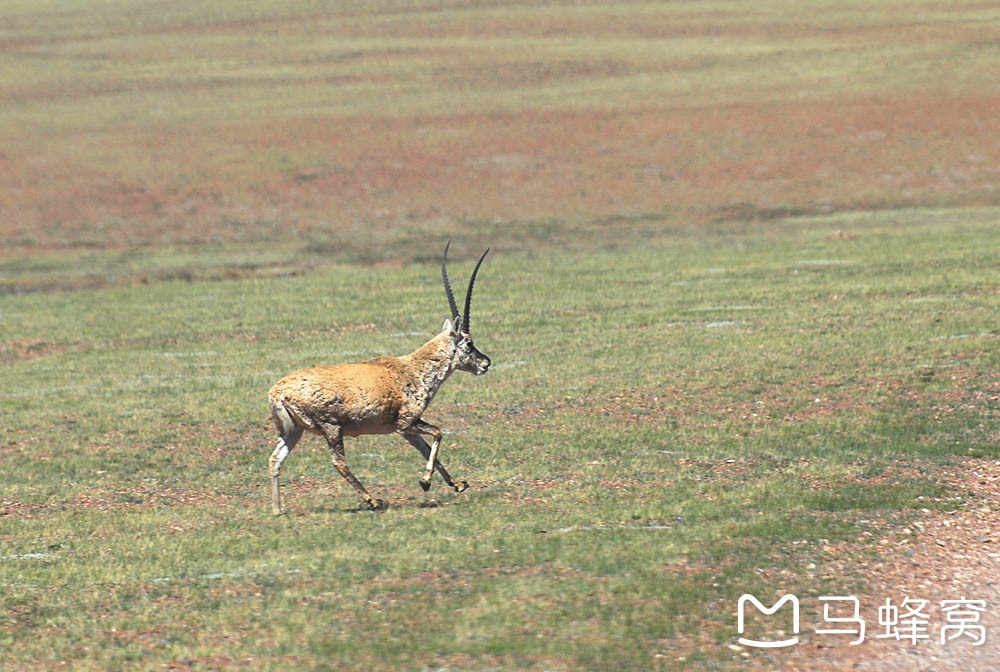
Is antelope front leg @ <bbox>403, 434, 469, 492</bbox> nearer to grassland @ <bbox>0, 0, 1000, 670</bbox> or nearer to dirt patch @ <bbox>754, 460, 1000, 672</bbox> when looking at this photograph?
grassland @ <bbox>0, 0, 1000, 670</bbox>

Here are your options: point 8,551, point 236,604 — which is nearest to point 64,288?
point 8,551

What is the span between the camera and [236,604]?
1362 centimetres

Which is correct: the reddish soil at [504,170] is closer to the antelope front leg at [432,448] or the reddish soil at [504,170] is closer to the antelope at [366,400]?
the antelope at [366,400]

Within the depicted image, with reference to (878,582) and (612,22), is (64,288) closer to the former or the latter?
(878,582)

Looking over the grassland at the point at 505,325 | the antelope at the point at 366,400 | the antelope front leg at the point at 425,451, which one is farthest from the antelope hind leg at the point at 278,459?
the antelope front leg at the point at 425,451

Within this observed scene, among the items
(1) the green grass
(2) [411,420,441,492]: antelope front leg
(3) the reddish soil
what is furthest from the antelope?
(3) the reddish soil

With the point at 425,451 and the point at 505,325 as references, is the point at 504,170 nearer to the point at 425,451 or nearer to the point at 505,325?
the point at 505,325

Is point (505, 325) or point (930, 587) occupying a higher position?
point (930, 587)

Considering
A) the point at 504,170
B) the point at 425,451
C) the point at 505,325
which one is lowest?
the point at 505,325

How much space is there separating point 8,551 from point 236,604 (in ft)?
12.6

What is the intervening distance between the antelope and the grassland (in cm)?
79

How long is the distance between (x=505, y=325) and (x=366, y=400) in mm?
16224

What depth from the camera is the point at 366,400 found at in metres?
16.5

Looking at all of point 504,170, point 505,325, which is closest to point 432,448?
point 505,325
